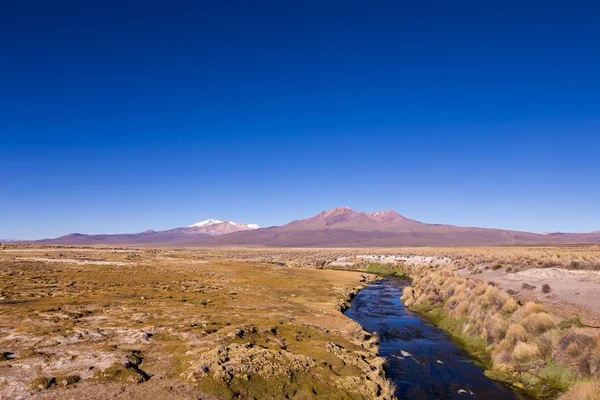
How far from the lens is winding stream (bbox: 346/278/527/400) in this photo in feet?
40.1

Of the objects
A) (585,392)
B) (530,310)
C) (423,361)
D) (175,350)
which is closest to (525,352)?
(530,310)

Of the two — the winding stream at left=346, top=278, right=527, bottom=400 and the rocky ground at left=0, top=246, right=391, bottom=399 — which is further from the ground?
the rocky ground at left=0, top=246, right=391, bottom=399

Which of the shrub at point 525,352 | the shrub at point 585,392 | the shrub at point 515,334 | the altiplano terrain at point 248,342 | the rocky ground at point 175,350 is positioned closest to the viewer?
the shrub at point 585,392

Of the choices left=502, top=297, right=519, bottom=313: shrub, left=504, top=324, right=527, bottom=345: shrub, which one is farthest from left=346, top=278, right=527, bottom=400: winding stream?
left=502, top=297, right=519, bottom=313: shrub

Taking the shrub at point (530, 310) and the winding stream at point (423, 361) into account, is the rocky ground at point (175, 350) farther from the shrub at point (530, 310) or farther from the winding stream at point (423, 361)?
the shrub at point (530, 310)

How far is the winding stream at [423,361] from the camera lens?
40.1ft

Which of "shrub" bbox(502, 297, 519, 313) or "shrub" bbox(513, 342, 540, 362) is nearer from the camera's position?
"shrub" bbox(513, 342, 540, 362)

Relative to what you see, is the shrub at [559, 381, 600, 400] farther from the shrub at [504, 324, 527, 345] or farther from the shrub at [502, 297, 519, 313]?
the shrub at [502, 297, 519, 313]

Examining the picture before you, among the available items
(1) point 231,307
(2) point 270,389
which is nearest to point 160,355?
(2) point 270,389

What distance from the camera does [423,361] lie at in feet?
50.1

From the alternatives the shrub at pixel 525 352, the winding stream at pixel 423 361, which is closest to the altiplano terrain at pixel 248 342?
the shrub at pixel 525 352

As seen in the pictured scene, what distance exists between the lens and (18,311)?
17.0m

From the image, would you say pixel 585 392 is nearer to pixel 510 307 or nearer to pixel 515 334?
pixel 515 334

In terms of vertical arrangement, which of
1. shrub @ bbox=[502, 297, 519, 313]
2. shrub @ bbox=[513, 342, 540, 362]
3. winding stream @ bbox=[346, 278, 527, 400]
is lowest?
winding stream @ bbox=[346, 278, 527, 400]
